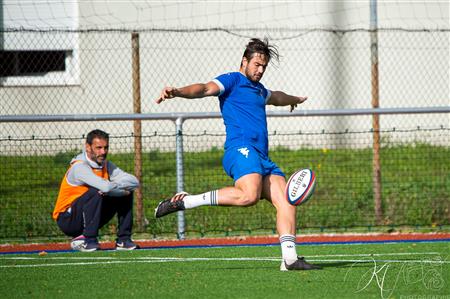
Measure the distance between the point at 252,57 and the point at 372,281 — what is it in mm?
2147

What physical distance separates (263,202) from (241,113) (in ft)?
15.8

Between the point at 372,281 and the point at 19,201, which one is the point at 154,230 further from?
the point at 372,281

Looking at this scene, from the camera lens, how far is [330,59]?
52.3 feet

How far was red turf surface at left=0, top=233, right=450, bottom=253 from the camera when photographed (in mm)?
10875

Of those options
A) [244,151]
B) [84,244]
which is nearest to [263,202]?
[84,244]

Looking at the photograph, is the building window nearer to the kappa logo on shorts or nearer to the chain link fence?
the chain link fence

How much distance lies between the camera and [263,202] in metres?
12.8

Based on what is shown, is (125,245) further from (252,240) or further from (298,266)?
(298,266)

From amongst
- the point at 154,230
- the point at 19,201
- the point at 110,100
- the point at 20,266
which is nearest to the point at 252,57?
the point at 20,266

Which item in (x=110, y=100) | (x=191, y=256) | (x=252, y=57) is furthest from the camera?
(x=110, y=100)

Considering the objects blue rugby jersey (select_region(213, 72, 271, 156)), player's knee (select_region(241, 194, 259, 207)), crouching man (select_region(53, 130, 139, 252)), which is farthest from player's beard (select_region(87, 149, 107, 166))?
player's knee (select_region(241, 194, 259, 207))

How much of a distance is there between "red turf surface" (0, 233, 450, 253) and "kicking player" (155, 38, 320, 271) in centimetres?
279

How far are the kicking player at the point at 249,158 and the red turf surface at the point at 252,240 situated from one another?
2787 millimetres

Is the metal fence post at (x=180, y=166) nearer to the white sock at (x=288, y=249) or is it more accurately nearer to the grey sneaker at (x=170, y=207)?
the grey sneaker at (x=170, y=207)
